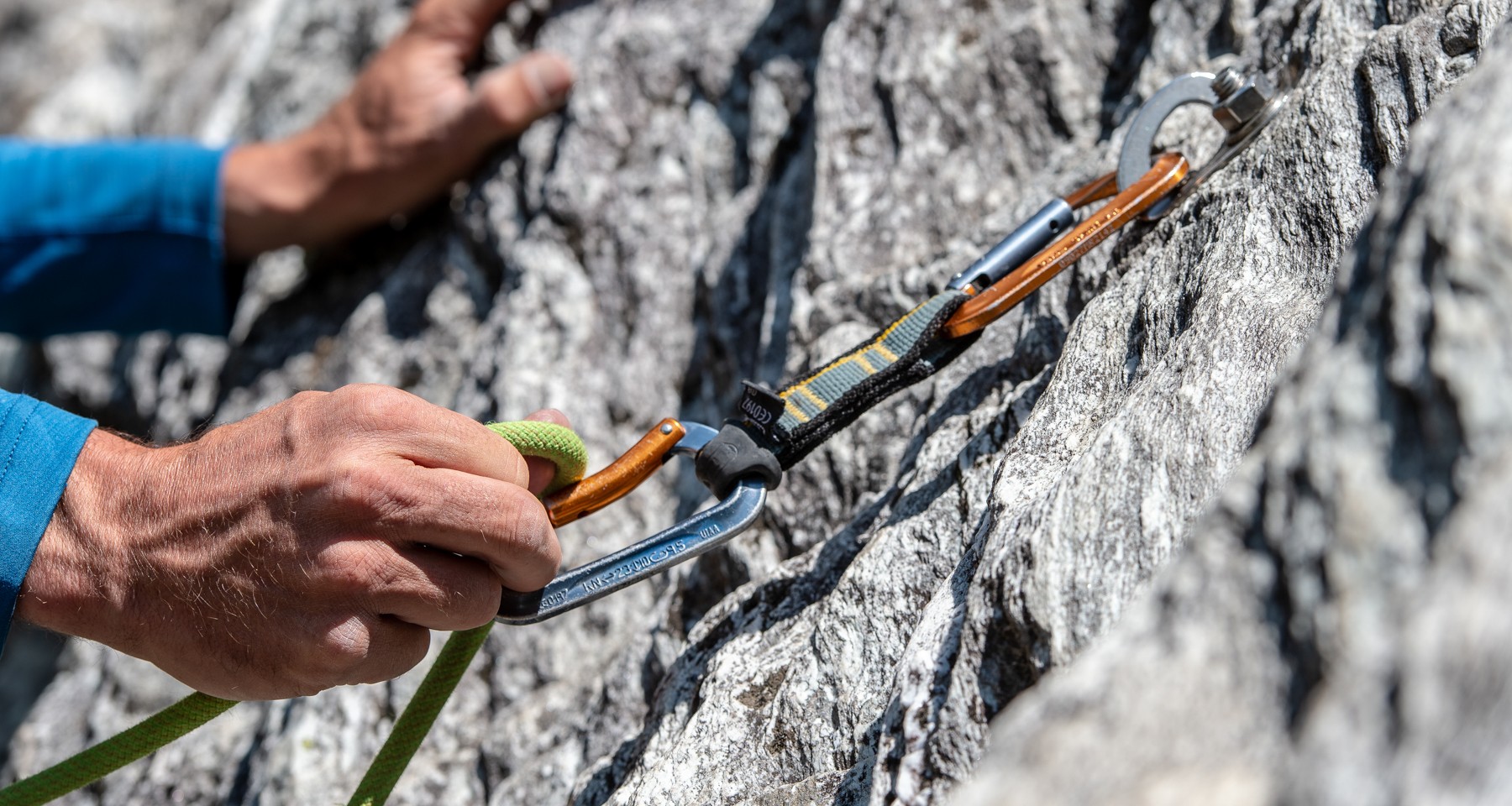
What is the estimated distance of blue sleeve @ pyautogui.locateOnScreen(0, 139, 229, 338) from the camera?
3973 millimetres

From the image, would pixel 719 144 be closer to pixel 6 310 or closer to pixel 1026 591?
pixel 1026 591

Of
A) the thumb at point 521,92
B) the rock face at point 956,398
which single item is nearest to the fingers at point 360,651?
the rock face at point 956,398

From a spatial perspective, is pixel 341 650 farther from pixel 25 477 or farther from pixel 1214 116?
pixel 1214 116

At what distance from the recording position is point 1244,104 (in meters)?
2.27

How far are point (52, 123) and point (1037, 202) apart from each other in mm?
5951

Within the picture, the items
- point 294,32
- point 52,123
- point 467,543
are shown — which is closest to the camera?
point 467,543

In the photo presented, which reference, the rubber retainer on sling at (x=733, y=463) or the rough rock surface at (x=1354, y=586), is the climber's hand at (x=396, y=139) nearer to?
the rubber retainer on sling at (x=733, y=463)

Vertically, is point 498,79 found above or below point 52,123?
below

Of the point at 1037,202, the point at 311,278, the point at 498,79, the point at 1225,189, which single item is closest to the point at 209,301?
the point at 311,278

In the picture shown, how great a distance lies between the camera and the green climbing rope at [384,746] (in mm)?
2127

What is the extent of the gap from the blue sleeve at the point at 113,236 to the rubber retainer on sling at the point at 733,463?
2.83 m

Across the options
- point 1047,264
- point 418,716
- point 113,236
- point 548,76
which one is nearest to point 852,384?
point 1047,264

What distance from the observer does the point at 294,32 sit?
5133 millimetres

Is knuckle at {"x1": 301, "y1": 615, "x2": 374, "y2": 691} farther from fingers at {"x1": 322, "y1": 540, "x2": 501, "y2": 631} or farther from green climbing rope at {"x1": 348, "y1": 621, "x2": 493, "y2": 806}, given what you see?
green climbing rope at {"x1": 348, "y1": 621, "x2": 493, "y2": 806}
